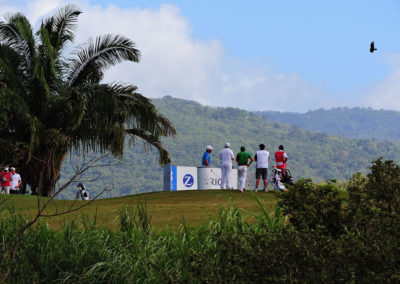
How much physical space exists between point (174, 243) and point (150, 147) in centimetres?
1877

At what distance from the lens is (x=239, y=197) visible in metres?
18.9

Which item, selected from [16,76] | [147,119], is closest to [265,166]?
[147,119]

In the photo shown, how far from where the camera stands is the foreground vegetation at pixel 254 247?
5656mm

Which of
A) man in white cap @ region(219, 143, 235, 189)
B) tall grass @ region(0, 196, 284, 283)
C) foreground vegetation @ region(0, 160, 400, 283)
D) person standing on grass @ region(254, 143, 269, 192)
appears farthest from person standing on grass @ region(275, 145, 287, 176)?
foreground vegetation @ region(0, 160, 400, 283)

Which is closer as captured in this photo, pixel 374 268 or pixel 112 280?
pixel 374 268

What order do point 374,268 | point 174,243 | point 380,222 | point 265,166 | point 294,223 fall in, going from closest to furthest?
point 374,268, point 380,222, point 294,223, point 174,243, point 265,166

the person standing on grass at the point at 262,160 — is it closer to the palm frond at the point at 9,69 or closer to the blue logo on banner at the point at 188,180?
the palm frond at the point at 9,69

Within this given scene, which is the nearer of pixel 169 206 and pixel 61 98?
pixel 169 206

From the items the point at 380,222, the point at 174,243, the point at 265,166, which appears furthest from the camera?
the point at 265,166

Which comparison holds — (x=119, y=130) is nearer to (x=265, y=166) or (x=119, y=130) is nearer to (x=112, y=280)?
(x=265, y=166)

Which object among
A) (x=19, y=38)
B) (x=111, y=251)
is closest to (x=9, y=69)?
(x=19, y=38)

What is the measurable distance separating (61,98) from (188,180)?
10.9m

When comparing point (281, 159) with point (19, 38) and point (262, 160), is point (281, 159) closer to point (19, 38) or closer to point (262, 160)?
point (262, 160)

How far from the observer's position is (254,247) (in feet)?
19.3
